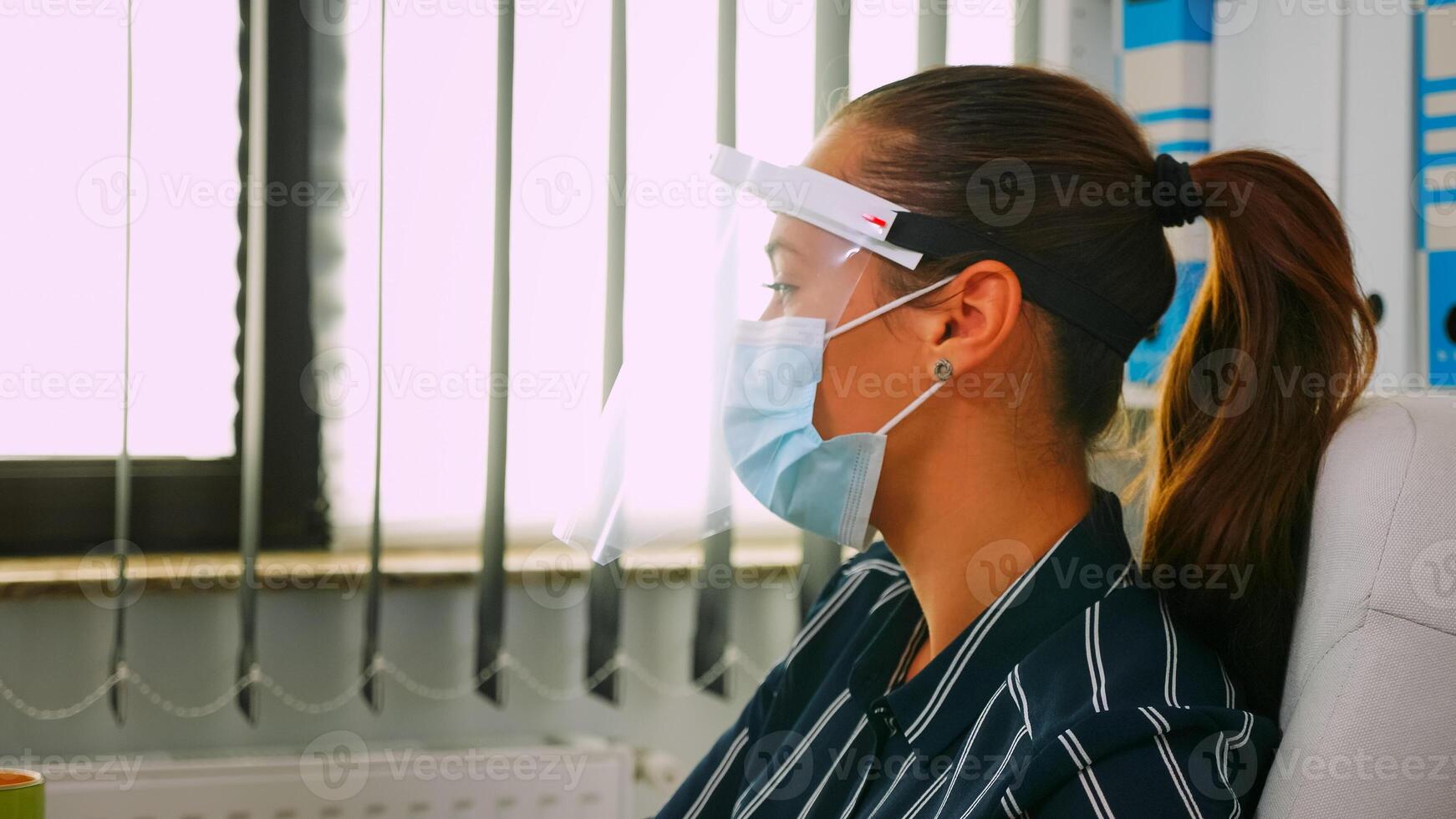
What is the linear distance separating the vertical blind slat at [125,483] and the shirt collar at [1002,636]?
0.97 m

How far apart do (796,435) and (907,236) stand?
0.61 ft

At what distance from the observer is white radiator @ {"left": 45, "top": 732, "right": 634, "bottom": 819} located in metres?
1.39

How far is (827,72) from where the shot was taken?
5.55ft

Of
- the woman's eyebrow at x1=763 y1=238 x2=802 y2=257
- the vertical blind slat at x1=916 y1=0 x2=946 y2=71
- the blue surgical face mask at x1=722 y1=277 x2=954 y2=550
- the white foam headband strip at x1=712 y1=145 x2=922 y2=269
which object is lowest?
the blue surgical face mask at x1=722 y1=277 x2=954 y2=550

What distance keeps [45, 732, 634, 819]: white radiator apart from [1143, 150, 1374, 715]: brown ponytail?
838 mm

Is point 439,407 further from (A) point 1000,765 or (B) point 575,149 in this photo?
(A) point 1000,765

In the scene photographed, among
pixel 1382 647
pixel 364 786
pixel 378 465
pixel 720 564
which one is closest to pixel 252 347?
pixel 378 465

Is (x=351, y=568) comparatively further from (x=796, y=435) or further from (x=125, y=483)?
(x=796, y=435)

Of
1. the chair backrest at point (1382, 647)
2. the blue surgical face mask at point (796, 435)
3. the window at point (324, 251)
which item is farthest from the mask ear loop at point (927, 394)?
the window at point (324, 251)

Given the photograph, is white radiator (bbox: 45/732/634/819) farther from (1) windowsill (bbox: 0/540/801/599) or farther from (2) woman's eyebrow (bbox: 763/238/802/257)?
(2) woman's eyebrow (bbox: 763/238/802/257)

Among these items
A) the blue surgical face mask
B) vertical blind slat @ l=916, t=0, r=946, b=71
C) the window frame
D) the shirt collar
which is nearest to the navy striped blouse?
the shirt collar

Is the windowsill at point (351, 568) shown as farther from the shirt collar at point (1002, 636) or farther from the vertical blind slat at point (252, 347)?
the shirt collar at point (1002, 636)

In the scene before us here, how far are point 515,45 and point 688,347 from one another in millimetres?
752

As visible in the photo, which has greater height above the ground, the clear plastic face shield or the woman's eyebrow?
the woman's eyebrow
